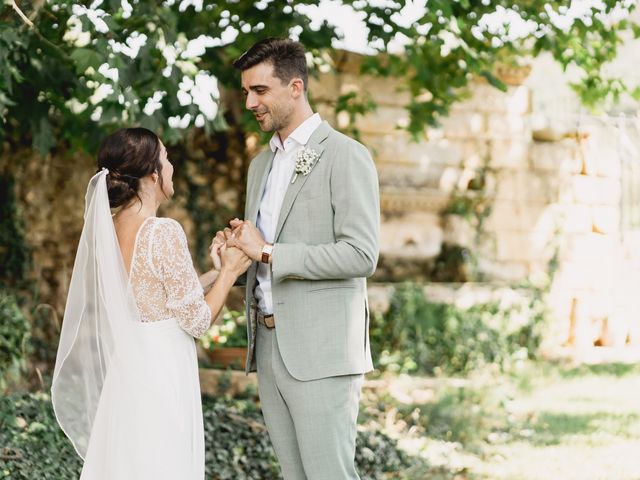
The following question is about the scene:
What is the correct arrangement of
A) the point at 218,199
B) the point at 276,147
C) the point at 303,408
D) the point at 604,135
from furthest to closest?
the point at 604,135 < the point at 218,199 < the point at 276,147 < the point at 303,408

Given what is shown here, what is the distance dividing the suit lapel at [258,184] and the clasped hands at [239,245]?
11 cm

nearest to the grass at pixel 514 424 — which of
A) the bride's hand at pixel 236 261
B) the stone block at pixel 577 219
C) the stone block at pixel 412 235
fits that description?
the stone block at pixel 412 235

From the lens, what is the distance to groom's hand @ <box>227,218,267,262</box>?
3.26m

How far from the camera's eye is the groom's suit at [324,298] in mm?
3186

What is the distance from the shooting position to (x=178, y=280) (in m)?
3.32

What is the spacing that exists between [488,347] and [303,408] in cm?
630

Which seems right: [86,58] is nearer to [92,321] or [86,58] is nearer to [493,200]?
[92,321]

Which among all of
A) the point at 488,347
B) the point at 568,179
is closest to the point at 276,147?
the point at 488,347

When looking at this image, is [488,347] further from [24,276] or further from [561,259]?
[24,276]

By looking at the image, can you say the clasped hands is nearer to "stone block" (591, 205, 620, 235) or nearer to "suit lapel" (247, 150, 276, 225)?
"suit lapel" (247, 150, 276, 225)

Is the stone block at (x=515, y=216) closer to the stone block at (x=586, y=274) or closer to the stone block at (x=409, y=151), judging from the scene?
the stone block at (x=586, y=274)

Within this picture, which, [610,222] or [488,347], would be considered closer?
[488,347]

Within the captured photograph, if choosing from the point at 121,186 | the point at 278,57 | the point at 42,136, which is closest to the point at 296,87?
the point at 278,57

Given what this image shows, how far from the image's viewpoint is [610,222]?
1090cm
